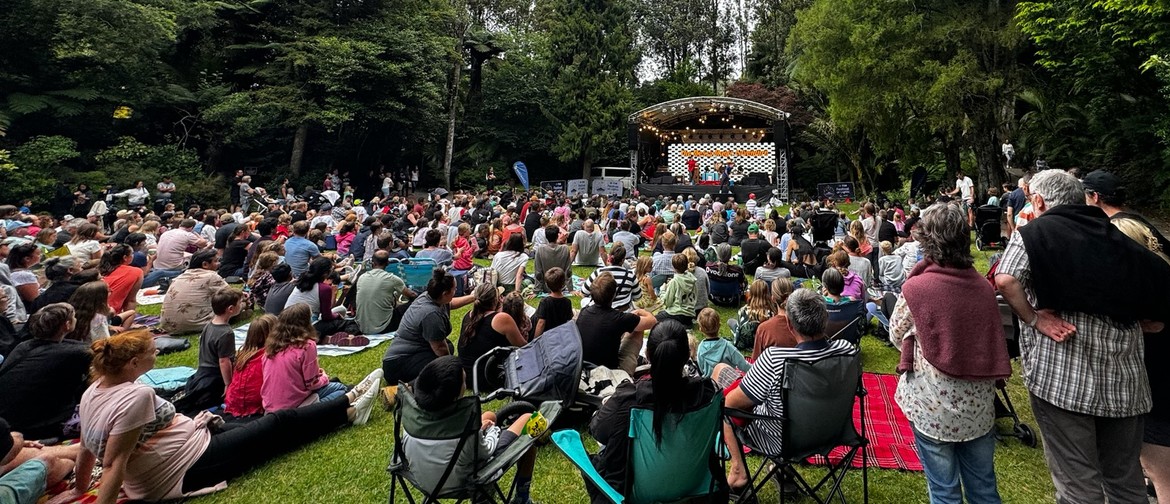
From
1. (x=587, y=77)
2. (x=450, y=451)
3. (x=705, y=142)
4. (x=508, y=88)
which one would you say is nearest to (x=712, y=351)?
(x=450, y=451)

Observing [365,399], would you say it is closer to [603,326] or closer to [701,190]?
[603,326]

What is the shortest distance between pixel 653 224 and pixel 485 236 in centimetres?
412

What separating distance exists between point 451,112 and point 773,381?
964 inches

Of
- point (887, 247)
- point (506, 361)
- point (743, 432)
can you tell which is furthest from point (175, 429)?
point (887, 247)

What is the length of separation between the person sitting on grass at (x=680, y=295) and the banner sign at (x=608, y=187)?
17185mm

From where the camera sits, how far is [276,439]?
3461 mm

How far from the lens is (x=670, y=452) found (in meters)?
2.22

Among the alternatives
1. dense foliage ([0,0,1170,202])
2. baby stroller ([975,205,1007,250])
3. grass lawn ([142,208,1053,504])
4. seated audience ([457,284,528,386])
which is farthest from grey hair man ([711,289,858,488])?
dense foliage ([0,0,1170,202])

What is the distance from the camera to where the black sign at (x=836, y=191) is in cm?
1989

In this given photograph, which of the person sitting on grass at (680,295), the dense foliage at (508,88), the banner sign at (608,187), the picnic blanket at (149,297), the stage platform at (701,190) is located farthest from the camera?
the banner sign at (608,187)

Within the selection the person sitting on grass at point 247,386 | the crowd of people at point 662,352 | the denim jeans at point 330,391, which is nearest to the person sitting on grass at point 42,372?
the crowd of people at point 662,352

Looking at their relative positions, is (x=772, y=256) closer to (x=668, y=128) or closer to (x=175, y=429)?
(x=175, y=429)

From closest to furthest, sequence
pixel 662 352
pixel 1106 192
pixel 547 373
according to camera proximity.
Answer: pixel 662 352
pixel 1106 192
pixel 547 373

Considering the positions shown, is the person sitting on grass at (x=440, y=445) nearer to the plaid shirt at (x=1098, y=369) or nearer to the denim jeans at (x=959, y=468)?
the denim jeans at (x=959, y=468)
